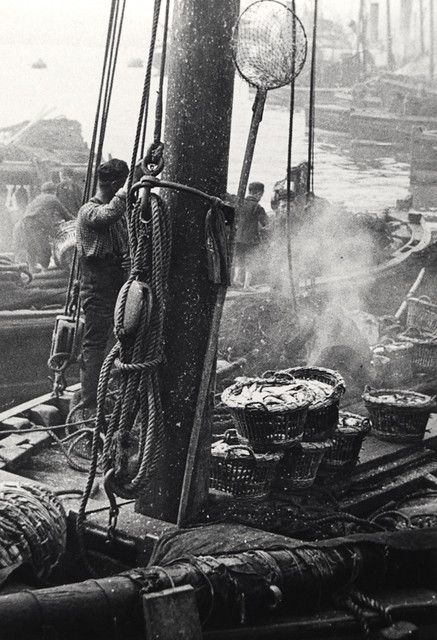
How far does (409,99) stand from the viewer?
5319cm

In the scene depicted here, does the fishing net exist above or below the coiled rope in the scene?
above

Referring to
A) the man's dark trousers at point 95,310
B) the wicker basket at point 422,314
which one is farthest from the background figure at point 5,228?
the man's dark trousers at point 95,310

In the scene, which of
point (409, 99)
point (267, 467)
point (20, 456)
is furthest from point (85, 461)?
point (409, 99)

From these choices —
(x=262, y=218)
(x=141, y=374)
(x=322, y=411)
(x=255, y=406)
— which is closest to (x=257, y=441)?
(x=255, y=406)

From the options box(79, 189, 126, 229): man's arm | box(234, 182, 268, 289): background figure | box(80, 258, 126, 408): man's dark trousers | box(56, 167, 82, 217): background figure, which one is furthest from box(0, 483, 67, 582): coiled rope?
box(56, 167, 82, 217): background figure

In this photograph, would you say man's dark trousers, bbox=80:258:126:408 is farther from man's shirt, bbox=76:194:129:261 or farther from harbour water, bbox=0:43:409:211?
harbour water, bbox=0:43:409:211

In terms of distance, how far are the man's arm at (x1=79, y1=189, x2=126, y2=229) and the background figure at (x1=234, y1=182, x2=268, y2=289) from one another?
618cm

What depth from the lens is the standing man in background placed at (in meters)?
7.32

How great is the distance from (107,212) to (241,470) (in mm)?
2553

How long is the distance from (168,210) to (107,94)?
9.45 feet

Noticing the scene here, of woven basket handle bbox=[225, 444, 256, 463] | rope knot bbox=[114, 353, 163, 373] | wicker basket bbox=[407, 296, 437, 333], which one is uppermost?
wicker basket bbox=[407, 296, 437, 333]

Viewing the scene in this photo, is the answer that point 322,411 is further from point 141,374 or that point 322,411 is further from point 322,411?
point 141,374

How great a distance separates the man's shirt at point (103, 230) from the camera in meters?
7.23

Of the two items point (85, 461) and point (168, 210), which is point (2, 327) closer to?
point (85, 461)
